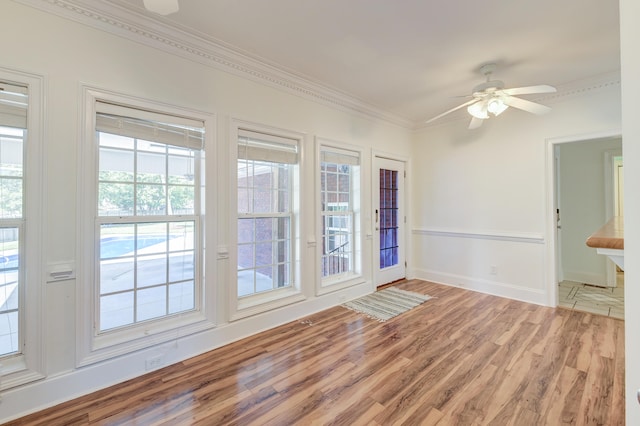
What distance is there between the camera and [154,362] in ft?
7.45

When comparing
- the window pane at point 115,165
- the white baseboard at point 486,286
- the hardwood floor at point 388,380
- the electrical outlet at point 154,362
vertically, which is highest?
the window pane at point 115,165

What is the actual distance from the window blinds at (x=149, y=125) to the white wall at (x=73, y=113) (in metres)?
0.13

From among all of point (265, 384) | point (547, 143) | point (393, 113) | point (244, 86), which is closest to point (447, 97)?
point (393, 113)

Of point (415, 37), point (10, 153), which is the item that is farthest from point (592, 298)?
point (10, 153)

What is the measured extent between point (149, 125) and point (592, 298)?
5.56m

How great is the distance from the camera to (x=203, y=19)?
223 cm

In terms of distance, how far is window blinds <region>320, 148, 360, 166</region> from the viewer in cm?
365

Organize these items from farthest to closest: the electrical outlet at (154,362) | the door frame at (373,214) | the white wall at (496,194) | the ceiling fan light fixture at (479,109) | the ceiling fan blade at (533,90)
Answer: the door frame at (373,214) < the white wall at (496,194) < the ceiling fan light fixture at (479,109) < the ceiling fan blade at (533,90) < the electrical outlet at (154,362)

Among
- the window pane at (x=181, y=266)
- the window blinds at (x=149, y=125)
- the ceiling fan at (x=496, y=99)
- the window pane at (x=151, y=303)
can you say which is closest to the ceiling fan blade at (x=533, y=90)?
the ceiling fan at (x=496, y=99)

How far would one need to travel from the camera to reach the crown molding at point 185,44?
1.97 meters

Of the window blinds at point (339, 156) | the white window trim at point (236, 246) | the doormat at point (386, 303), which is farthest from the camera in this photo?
the window blinds at point (339, 156)

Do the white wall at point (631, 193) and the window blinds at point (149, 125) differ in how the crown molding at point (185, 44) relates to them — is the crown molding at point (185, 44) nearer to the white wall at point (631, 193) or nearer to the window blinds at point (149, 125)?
the window blinds at point (149, 125)

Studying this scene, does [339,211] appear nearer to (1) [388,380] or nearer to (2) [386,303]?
(2) [386,303]

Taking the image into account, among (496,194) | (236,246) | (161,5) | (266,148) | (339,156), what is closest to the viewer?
(161,5)
